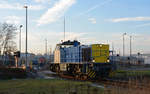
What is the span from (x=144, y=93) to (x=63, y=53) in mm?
20588

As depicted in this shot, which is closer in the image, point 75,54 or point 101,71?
point 101,71

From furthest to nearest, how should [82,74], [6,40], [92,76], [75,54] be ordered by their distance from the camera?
[6,40], [75,54], [82,74], [92,76]

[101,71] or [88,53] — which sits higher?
[88,53]

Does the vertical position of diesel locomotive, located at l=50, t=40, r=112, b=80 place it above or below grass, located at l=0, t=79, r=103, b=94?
→ above

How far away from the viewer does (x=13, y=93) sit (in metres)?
14.6

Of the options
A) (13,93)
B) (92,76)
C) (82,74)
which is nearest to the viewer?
(13,93)

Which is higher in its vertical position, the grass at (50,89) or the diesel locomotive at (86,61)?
the diesel locomotive at (86,61)

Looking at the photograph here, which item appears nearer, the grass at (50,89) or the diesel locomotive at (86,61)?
the grass at (50,89)

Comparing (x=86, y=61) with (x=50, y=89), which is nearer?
(x=50, y=89)

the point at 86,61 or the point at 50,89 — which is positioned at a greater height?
the point at 86,61

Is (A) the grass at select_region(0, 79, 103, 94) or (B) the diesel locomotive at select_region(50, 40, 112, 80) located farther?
(B) the diesel locomotive at select_region(50, 40, 112, 80)

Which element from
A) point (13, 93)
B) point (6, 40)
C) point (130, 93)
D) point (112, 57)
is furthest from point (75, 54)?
point (6, 40)

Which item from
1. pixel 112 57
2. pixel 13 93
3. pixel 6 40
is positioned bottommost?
pixel 13 93

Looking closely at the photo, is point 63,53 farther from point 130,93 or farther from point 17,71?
point 130,93
